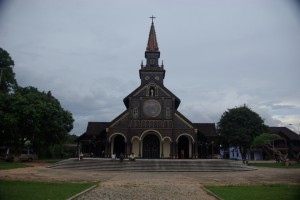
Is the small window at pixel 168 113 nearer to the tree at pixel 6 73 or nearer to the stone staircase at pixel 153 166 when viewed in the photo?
the stone staircase at pixel 153 166

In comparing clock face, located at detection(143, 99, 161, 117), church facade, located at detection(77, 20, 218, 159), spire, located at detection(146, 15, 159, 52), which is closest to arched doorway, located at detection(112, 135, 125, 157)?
church facade, located at detection(77, 20, 218, 159)

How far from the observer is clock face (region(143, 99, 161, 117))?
1781 inches

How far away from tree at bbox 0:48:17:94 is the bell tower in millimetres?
18562

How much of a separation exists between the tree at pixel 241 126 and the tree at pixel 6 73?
31.8 m

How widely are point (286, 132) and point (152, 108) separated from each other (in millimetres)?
37553

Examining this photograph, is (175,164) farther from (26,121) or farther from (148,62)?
(148,62)

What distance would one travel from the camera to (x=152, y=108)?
149ft

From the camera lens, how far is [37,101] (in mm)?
39875

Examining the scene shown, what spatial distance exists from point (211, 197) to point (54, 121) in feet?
100

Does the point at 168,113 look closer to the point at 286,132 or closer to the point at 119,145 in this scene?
the point at 119,145

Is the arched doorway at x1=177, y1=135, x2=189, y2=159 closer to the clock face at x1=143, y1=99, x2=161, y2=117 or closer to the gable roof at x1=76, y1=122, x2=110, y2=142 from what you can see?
the clock face at x1=143, y1=99, x2=161, y2=117

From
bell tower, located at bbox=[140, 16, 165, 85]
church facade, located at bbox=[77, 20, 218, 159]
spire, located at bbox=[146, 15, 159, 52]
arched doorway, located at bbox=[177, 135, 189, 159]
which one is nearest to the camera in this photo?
church facade, located at bbox=[77, 20, 218, 159]

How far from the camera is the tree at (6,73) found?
42.2m

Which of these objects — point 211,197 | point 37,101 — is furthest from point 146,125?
point 211,197
